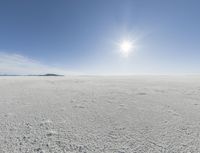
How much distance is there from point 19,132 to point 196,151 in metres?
4.50

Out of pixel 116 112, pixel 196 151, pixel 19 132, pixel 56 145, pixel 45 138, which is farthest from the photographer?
pixel 116 112

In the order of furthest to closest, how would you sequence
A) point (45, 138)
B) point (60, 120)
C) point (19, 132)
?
1. point (60, 120)
2. point (19, 132)
3. point (45, 138)

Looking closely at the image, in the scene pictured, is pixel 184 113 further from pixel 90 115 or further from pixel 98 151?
pixel 98 151

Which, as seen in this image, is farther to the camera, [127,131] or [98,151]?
[127,131]

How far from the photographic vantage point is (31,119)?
14.3 feet

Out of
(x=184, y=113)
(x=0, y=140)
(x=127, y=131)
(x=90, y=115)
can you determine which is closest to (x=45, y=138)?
(x=0, y=140)

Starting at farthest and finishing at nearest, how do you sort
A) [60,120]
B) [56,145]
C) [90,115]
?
1. [90,115]
2. [60,120]
3. [56,145]

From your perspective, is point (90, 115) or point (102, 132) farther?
point (90, 115)

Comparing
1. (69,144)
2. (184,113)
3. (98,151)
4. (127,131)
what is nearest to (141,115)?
(127,131)

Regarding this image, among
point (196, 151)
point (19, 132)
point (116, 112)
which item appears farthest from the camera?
point (116, 112)

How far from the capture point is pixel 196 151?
2.71 metres

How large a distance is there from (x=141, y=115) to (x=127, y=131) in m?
1.48

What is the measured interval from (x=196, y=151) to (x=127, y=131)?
1.61m

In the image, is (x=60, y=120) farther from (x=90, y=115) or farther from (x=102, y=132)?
(x=102, y=132)
